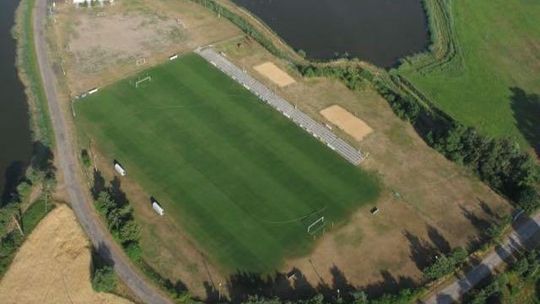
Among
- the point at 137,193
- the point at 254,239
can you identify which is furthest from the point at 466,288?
the point at 137,193

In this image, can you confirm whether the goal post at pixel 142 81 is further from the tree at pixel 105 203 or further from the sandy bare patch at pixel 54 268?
→ the sandy bare patch at pixel 54 268

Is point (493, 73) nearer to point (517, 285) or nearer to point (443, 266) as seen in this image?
point (517, 285)

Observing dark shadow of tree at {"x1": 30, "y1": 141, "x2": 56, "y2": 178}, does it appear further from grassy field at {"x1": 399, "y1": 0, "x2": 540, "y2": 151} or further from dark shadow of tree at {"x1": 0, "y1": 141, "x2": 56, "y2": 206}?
grassy field at {"x1": 399, "y1": 0, "x2": 540, "y2": 151}

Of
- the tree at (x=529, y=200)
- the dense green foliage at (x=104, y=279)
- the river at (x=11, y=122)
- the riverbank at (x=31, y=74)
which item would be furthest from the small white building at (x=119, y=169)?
the tree at (x=529, y=200)

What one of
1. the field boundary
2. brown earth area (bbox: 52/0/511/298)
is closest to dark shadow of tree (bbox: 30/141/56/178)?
brown earth area (bbox: 52/0/511/298)

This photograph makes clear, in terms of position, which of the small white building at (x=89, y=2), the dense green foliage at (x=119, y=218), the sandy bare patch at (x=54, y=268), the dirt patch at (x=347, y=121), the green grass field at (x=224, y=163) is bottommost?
the sandy bare patch at (x=54, y=268)

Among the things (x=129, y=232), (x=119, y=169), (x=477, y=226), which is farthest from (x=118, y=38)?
(x=477, y=226)
